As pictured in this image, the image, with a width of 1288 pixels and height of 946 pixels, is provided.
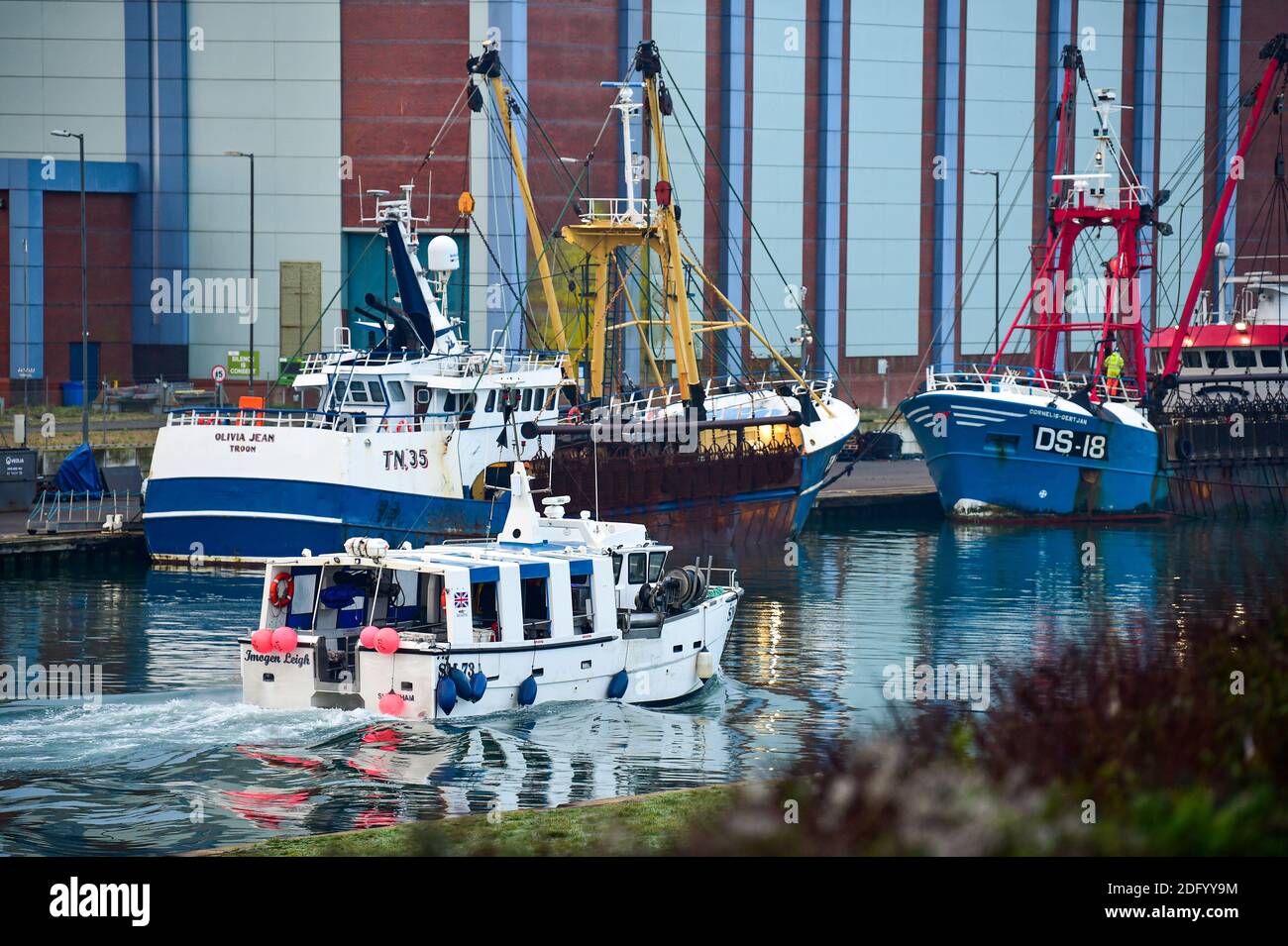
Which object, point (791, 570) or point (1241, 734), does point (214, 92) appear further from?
point (1241, 734)

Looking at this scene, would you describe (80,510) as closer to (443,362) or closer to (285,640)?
(443,362)

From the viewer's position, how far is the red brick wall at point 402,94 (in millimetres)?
70250

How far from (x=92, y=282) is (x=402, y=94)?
47.1ft

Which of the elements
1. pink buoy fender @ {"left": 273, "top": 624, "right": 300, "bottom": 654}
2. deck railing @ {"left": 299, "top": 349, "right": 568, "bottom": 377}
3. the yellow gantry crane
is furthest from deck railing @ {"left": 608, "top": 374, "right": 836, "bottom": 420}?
pink buoy fender @ {"left": 273, "top": 624, "right": 300, "bottom": 654}

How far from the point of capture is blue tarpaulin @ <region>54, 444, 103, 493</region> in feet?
157

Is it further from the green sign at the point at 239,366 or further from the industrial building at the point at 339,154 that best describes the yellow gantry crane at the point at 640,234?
the green sign at the point at 239,366

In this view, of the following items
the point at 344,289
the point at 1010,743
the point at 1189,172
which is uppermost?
the point at 1189,172

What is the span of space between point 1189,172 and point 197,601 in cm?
5978

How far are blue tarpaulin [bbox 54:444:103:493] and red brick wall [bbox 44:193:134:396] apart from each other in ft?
73.7

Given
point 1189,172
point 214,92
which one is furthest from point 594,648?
point 1189,172

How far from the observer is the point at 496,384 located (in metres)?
46.0
